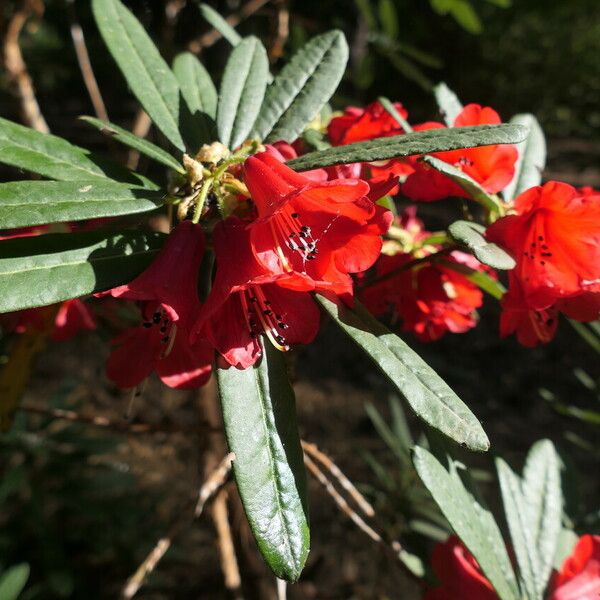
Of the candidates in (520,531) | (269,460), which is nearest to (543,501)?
(520,531)

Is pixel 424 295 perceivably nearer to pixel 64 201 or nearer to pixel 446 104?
pixel 446 104

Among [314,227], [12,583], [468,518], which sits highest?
[314,227]

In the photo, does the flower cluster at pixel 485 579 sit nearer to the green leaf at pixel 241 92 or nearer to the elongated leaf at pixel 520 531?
the elongated leaf at pixel 520 531

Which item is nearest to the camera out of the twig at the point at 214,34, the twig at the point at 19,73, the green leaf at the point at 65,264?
the green leaf at the point at 65,264

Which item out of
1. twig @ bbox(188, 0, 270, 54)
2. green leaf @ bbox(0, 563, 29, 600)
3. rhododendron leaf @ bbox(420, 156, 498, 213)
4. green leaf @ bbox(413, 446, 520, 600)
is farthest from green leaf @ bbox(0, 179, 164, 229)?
twig @ bbox(188, 0, 270, 54)

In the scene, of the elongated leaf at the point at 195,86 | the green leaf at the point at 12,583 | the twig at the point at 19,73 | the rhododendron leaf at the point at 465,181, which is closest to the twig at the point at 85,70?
→ the twig at the point at 19,73

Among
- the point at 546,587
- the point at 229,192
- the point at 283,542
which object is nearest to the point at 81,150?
the point at 229,192

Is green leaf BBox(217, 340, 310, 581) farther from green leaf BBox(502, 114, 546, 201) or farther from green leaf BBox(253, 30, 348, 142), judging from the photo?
green leaf BBox(502, 114, 546, 201)
